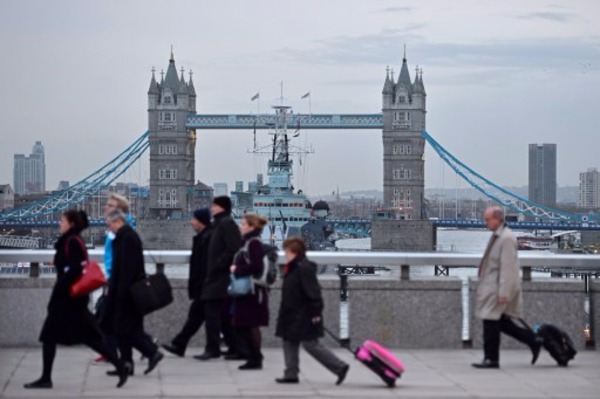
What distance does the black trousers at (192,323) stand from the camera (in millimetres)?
11227

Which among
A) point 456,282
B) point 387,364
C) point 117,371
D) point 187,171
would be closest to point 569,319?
point 456,282

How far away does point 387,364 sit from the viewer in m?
9.89

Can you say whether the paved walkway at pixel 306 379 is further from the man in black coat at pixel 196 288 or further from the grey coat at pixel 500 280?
the grey coat at pixel 500 280

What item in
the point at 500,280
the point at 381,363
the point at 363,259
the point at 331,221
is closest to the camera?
the point at 381,363

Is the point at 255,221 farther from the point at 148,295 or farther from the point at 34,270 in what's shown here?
the point at 34,270

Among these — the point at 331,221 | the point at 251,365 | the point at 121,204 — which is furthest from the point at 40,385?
the point at 331,221

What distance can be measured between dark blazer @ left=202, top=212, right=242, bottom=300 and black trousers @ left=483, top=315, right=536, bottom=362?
6.27 feet

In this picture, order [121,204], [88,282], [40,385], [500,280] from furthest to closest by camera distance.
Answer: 1. [500,280]
2. [121,204]
3. [88,282]
4. [40,385]

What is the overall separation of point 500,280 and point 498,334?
40cm

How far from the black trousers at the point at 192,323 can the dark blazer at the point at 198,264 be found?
0.23 feet

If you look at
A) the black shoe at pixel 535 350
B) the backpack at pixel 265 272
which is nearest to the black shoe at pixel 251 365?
the backpack at pixel 265 272

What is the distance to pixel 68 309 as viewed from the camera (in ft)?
32.0

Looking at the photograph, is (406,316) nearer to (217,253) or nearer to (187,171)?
(217,253)

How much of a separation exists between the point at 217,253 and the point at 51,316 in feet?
5.25
